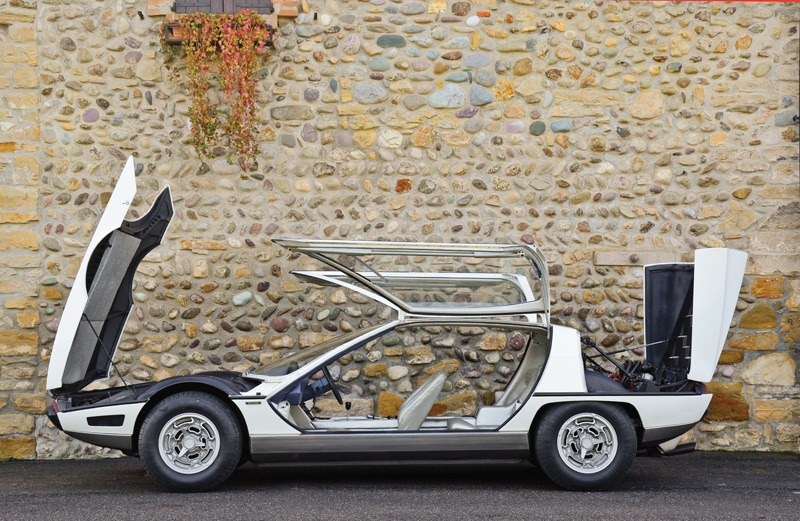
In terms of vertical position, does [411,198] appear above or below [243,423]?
above

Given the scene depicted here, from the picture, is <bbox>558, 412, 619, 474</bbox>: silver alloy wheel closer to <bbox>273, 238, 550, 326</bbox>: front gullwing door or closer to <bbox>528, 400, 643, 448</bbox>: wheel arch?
<bbox>528, 400, 643, 448</bbox>: wheel arch

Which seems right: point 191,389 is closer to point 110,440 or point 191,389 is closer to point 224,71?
point 110,440

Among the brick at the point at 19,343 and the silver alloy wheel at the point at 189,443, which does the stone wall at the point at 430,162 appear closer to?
the brick at the point at 19,343

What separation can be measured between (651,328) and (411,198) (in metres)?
2.75

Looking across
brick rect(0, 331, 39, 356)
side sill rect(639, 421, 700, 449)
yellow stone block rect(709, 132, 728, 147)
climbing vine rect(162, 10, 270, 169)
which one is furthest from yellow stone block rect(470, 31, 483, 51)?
brick rect(0, 331, 39, 356)

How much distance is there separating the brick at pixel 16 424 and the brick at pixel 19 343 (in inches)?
22.1

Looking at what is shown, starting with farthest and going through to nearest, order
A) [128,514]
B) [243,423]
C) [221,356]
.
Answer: [221,356] < [243,423] < [128,514]

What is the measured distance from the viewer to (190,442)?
603cm

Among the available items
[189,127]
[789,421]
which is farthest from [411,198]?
[789,421]

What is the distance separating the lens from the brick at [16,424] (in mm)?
8253

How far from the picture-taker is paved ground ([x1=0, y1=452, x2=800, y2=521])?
5422 millimetres

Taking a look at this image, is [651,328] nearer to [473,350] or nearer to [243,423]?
[473,350]

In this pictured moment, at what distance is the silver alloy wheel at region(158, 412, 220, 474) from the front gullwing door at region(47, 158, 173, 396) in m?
0.90

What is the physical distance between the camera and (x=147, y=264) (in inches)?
333
